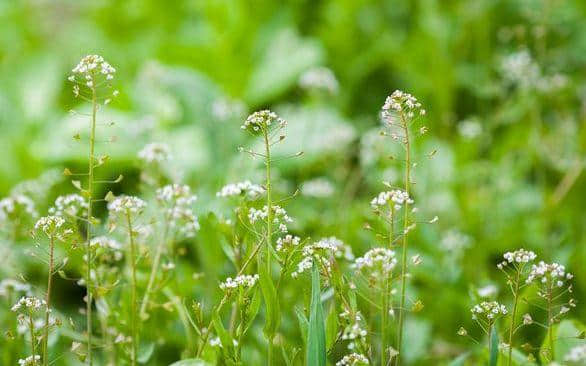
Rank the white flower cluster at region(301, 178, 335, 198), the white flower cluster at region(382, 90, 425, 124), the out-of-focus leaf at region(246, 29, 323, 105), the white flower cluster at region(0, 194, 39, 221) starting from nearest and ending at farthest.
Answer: the white flower cluster at region(382, 90, 425, 124)
the white flower cluster at region(0, 194, 39, 221)
the white flower cluster at region(301, 178, 335, 198)
the out-of-focus leaf at region(246, 29, 323, 105)

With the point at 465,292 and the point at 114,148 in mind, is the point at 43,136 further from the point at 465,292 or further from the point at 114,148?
the point at 465,292

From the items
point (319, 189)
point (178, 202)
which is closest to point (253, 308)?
point (178, 202)

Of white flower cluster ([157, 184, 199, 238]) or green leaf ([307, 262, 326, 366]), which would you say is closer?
green leaf ([307, 262, 326, 366])

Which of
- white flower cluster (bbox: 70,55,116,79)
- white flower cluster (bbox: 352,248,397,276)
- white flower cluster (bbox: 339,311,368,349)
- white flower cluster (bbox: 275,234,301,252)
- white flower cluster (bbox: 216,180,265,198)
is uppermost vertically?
white flower cluster (bbox: 70,55,116,79)

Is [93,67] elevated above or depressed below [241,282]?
above

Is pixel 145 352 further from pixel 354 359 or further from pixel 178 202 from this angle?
pixel 354 359

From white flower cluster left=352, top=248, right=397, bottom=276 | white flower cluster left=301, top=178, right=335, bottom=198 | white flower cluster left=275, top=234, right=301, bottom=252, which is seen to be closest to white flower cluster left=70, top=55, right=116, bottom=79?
white flower cluster left=275, top=234, right=301, bottom=252

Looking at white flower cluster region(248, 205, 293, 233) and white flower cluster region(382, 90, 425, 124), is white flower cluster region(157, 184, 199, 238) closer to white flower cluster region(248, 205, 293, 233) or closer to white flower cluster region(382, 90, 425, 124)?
white flower cluster region(248, 205, 293, 233)
